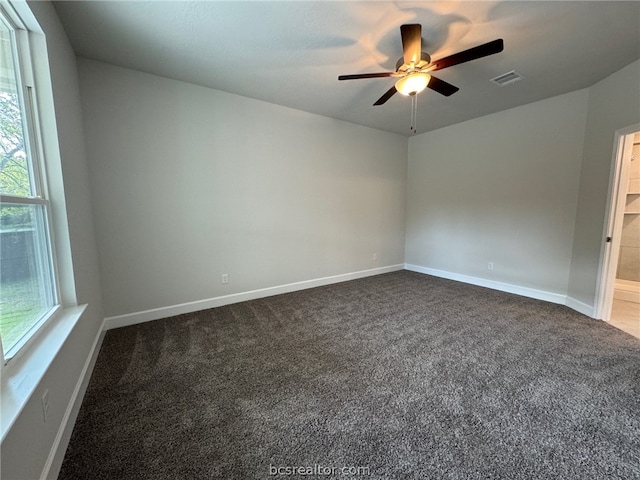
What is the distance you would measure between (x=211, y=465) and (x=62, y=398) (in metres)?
0.94

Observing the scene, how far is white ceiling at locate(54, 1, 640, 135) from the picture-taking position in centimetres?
189

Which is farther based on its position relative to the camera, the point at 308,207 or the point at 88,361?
the point at 308,207

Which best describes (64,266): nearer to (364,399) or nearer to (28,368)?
(28,368)

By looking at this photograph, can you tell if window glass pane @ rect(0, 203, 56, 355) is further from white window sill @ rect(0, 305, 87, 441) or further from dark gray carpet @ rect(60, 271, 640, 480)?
dark gray carpet @ rect(60, 271, 640, 480)

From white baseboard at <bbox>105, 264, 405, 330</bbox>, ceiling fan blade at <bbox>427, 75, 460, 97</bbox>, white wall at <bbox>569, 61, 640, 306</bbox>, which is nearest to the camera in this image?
ceiling fan blade at <bbox>427, 75, 460, 97</bbox>

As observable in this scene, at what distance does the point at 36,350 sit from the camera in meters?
1.34

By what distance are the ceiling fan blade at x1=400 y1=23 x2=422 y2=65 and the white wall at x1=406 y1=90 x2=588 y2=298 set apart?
104 inches

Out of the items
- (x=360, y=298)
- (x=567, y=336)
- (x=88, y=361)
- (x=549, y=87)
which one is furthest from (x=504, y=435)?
(x=549, y=87)

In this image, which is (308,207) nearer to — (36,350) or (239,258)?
(239,258)

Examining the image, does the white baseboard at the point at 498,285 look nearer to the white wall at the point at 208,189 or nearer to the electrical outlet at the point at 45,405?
the white wall at the point at 208,189

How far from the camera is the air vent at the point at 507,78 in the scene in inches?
110

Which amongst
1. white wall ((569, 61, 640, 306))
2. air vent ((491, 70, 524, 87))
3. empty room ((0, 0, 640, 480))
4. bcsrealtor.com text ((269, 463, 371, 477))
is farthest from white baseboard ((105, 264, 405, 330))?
air vent ((491, 70, 524, 87))

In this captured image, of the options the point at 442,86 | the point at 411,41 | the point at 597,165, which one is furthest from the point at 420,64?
the point at 597,165

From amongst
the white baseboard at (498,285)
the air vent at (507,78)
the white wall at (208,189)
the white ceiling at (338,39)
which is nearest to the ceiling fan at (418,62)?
the white ceiling at (338,39)
